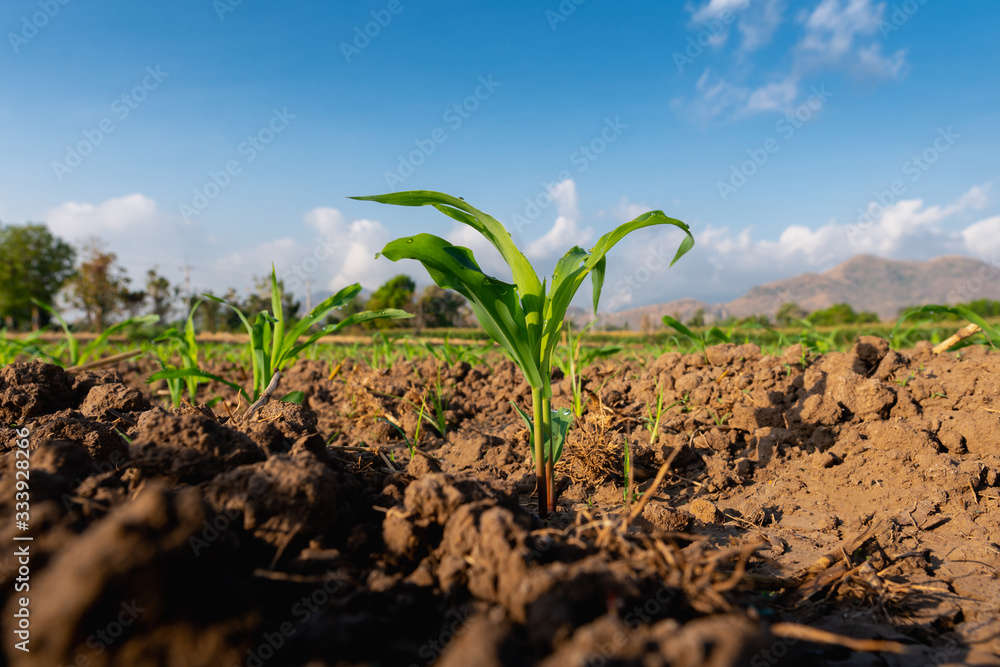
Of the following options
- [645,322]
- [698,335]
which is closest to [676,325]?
[698,335]

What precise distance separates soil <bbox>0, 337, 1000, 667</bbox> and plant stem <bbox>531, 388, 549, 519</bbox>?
0.20 meters

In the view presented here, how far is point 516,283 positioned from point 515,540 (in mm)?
902

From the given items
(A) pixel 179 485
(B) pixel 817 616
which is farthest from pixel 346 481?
(B) pixel 817 616

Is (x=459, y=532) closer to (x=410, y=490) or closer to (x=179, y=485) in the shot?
(x=410, y=490)

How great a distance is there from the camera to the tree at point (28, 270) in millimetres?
40188

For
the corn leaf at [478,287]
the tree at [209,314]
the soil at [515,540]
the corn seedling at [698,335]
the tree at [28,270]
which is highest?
the tree at [28,270]

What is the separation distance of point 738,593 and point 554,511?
67cm

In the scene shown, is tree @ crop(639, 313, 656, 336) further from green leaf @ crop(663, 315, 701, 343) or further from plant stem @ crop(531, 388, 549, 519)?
plant stem @ crop(531, 388, 549, 519)

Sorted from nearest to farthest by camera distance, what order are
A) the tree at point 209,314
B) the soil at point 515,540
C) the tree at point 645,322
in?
the soil at point 515,540 → the tree at point 645,322 → the tree at point 209,314

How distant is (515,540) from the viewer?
108 cm

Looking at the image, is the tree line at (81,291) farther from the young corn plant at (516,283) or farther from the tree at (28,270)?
the young corn plant at (516,283)

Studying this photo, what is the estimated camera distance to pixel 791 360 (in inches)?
129

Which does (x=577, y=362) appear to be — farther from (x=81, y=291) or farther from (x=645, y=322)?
(x=81, y=291)

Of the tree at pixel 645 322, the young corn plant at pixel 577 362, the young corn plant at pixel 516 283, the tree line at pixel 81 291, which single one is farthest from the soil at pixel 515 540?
the tree line at pixel 81 291
